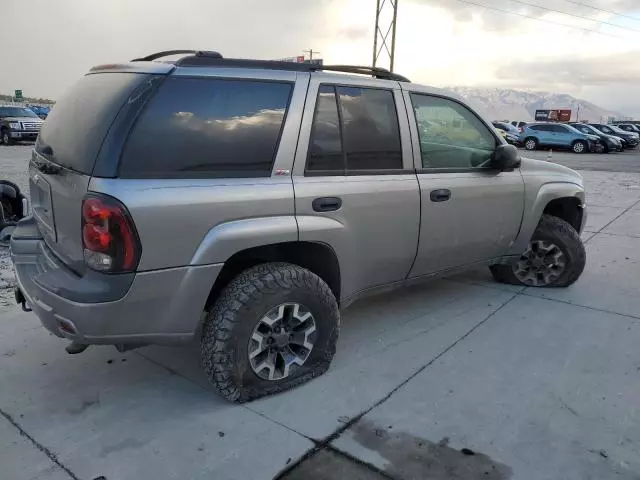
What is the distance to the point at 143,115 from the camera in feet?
8.46

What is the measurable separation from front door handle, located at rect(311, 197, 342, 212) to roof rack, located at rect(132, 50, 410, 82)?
2.60 feet

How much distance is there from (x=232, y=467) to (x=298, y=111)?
1922mm

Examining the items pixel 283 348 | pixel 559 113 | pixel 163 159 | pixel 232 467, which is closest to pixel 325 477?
pixel 232 467

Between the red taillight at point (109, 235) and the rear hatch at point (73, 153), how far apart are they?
0.34 ft

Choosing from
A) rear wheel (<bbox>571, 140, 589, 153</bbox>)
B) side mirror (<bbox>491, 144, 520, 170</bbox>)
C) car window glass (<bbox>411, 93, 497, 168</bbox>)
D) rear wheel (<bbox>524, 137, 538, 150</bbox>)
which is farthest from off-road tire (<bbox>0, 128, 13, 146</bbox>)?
rear wheel (<bbox>571, 140, 589, 153</bbox>)

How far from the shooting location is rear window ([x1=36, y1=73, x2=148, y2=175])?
2.62m

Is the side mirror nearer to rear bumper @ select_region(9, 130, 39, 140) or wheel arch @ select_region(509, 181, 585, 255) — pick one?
wheel arch @ select_region(509, 181, 585, 255)

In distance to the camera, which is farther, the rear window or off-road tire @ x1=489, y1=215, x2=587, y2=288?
off-road tire @ x1=489, y1=215, x2=587, y2=288

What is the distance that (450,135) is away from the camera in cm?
395

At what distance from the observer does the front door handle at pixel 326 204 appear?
3067mm

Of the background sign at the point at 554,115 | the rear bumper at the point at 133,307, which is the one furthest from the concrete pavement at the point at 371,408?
the background sign at the point at 554,115

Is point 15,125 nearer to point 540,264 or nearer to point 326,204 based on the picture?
point 540,264

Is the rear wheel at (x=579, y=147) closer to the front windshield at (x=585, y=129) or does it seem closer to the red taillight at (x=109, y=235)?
the front windshield at (x=585, y=129)

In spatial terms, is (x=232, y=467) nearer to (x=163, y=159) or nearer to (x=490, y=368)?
(x=163, y=159)
